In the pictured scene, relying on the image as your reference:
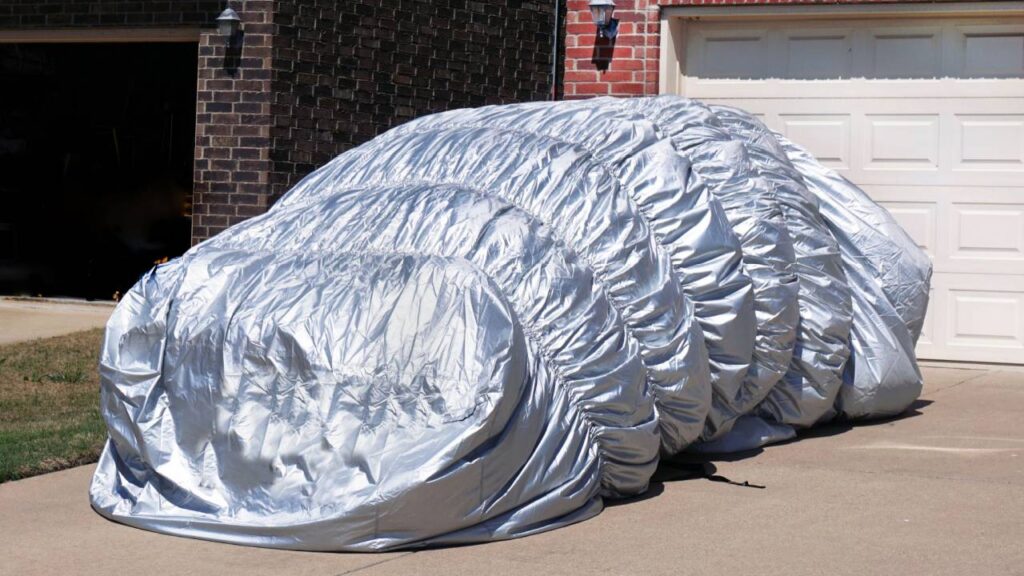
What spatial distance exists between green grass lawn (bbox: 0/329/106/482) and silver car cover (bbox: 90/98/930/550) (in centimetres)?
95

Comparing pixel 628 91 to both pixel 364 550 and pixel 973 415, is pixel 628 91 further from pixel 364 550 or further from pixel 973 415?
pixel 364 550

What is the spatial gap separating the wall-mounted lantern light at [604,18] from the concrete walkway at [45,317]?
501 cm

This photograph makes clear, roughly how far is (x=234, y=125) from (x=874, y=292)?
673 cm

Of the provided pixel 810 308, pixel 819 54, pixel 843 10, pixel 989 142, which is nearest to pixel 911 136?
pixel 989 142

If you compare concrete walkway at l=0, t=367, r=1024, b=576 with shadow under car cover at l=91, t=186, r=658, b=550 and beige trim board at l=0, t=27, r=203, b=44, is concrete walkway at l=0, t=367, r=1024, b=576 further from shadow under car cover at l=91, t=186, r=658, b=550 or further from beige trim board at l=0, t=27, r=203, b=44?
beige trim board at l=0, t=27, r=203, b=44

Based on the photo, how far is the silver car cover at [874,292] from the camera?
295 inches

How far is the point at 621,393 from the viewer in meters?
5.51

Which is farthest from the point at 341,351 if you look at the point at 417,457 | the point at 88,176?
the point at 88,176

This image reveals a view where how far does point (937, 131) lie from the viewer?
9.93 meters

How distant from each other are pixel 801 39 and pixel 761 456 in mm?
4455

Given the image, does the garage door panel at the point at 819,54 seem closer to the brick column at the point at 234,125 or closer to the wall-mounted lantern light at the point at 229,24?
the brick column at the point at 234,125

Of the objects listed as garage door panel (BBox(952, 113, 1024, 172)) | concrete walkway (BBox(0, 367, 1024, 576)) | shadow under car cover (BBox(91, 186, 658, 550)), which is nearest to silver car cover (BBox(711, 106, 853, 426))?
concrete walkway (BBox(0, 367, 1024, 576))

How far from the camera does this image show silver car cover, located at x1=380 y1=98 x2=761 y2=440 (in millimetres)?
6141

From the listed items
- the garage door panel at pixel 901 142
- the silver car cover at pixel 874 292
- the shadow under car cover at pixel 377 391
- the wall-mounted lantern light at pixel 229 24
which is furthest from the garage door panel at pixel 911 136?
the shadow under car cover at pixel 377 391
